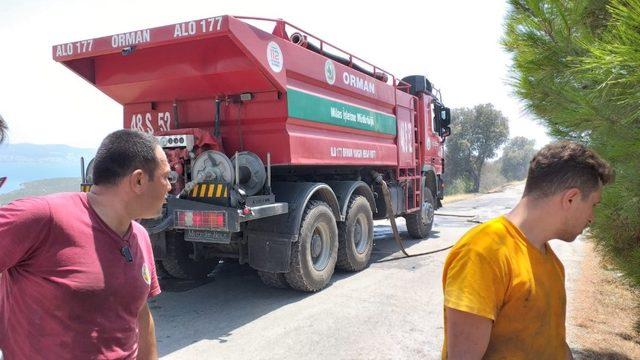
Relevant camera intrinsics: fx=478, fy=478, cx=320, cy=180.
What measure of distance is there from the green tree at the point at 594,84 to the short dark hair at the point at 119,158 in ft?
6.15

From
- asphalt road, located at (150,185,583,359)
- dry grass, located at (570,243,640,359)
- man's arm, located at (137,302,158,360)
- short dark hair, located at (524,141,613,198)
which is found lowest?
dry grass, located at (570,243,640,359)

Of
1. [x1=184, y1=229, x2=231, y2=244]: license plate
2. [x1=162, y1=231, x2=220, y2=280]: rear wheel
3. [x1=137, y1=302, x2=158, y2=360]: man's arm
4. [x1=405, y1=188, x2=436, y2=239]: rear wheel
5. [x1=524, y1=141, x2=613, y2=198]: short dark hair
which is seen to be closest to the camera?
[x1=524, y1=141, x2=613, y2=198]: short dark hair

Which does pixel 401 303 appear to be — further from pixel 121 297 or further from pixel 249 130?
pixel 121 297

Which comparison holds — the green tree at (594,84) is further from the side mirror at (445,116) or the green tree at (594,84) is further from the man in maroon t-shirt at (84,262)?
the side mirror at (445,116)

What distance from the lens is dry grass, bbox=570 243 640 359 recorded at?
3687 millimetres

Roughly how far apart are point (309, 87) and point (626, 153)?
3.75m

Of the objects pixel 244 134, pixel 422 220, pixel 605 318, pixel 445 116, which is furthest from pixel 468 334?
pixel 445 116

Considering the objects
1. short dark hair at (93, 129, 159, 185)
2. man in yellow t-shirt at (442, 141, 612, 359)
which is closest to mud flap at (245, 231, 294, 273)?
short dark hair at (93, 129, 159, 185)

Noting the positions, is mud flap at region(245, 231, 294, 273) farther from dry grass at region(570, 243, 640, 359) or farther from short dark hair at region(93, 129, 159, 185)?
short dark hair at region(93, 129, 159, 185)

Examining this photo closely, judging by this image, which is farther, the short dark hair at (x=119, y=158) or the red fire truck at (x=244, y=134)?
the red fire truck at (x=244, y=134)

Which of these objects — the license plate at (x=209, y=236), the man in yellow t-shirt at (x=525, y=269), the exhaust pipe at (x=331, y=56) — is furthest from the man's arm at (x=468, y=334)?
the exhaust pipe at (x=331, y=56)

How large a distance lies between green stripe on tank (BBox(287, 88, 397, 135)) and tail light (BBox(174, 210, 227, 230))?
4.60 ft

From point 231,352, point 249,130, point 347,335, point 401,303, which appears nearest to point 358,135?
point 249,130

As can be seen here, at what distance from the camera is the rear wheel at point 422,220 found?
369 inches
